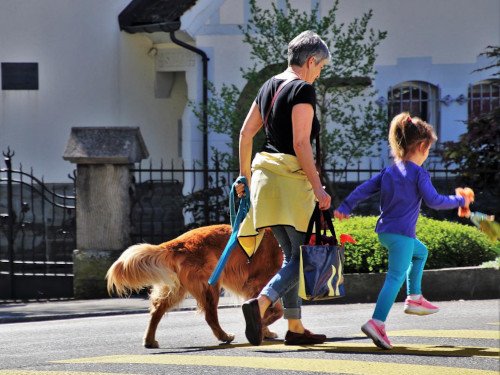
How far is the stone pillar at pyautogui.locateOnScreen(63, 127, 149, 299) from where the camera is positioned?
16078 millimetres

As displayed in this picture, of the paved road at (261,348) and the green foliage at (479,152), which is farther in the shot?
the green foliage at (479,152)

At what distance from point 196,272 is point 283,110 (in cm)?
154

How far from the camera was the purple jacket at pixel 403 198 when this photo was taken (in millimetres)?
9492

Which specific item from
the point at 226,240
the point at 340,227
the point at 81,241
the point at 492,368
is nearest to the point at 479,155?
the point at 340,227

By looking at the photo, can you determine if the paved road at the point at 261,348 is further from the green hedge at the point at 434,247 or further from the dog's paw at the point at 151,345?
the green hedge at the point at 434,247

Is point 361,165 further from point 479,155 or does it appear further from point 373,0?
point 479,155

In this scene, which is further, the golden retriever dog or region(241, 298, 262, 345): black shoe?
the golden retriever dog

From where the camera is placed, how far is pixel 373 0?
76.0 ft

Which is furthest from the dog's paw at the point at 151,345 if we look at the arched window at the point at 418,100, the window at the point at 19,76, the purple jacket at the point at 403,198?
the window at the point at 19,76

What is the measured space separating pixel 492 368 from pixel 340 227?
21.7 ft

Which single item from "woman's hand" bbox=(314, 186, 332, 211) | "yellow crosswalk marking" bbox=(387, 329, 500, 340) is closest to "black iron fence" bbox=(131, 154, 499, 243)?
"yellow crosswalk marking" bbox=(387, 329, 500, 340)

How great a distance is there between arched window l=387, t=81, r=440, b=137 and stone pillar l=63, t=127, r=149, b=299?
28.0ft

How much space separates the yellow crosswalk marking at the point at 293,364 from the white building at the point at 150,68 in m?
13.6

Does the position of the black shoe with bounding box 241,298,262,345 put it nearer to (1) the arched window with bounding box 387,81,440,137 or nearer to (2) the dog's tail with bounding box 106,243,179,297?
(2) the dog's tail with bounding box 106,243,179,297
